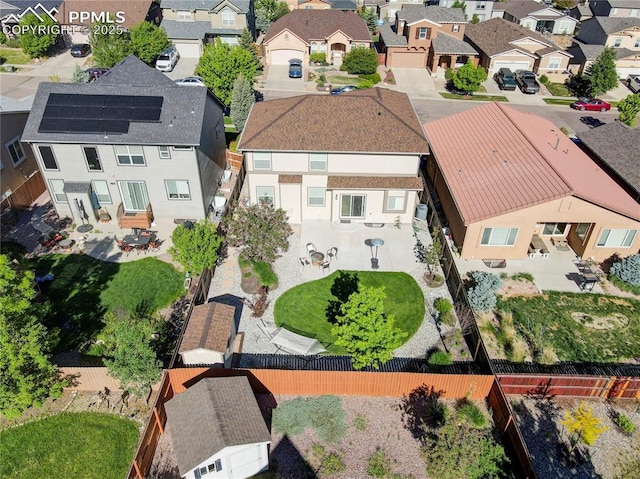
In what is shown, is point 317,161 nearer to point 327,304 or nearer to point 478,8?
point 327,304

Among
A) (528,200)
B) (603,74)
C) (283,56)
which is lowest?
(283,56)

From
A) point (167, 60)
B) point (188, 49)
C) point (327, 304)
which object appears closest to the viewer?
point (327, 304)

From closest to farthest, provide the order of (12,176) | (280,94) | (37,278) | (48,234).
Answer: (37,278) → (48,234) → (12,176) → (280,94)

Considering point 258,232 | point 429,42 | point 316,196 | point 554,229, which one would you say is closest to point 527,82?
point 429,42

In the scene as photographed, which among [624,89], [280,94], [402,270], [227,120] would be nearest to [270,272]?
[402,270]

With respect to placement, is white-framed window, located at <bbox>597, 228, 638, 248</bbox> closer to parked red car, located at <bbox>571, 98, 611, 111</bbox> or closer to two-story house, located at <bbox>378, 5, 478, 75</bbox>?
parked red car, located at <bbox>571, 98, 611, 111</bbox>

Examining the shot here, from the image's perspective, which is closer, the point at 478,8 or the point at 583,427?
the point at 583,427

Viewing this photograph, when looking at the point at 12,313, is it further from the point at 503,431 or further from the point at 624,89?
the point at 624,89
